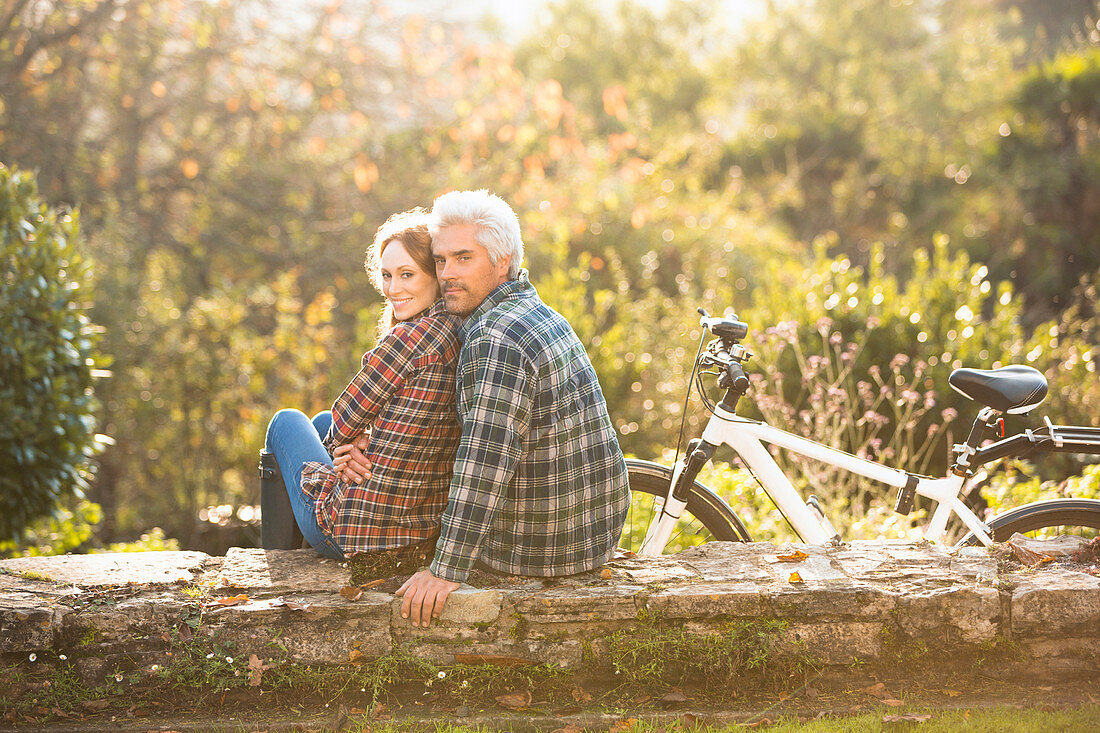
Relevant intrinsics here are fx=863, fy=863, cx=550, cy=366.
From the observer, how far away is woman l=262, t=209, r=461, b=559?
2711mm

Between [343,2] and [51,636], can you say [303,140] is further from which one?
[51,636]

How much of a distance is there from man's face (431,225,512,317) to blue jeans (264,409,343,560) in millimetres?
851

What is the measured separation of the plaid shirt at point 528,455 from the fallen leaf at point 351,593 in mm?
328

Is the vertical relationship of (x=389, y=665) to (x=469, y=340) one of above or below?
below

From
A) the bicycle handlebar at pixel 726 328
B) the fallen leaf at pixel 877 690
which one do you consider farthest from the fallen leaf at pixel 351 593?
the fallen leaf at pixel 877 690

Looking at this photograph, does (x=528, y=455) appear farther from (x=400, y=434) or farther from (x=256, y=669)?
(x=256, y=669)

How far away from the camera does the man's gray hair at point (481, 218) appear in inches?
105

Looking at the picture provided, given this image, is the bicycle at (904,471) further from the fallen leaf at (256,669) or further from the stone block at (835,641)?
the fallen leaf at (256,669)

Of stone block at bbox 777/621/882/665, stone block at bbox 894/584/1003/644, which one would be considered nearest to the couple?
stone block at bbox 777/621/882/665

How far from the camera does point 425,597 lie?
2.63m

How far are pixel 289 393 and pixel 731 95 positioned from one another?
15747 millimetres

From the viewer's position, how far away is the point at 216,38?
8.80m

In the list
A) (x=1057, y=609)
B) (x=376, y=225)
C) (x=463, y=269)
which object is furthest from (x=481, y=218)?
(x=376, y=225)

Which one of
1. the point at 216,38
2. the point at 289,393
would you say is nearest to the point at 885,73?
the point at 216,38
